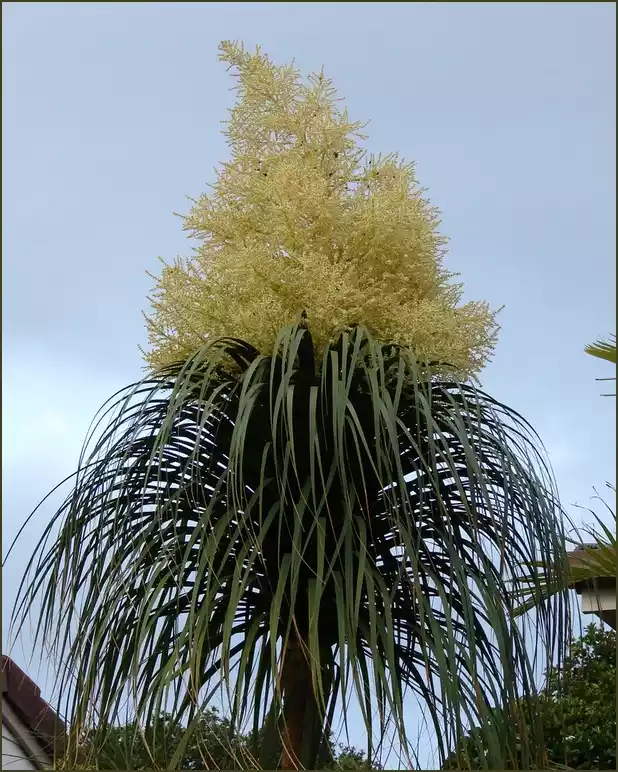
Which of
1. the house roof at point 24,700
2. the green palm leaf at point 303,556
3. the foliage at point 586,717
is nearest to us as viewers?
the green palm leaf at point 303,556

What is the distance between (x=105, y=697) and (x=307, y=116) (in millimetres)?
2021

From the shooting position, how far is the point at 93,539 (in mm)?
2742

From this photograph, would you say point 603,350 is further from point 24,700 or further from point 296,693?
point 24,700

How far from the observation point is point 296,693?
2.69 meters

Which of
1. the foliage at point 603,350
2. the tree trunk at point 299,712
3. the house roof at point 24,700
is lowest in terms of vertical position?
the tree trunk at point 299,712

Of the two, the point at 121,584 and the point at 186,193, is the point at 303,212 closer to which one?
the point at 186,193

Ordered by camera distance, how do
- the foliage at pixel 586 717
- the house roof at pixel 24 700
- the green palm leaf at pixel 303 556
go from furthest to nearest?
the house roof at pixel 24 700 < the foliage at pixel 586 717 < the green palm leaf at pixel 303 556

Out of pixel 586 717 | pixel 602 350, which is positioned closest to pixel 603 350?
Answer: pixel 602 350

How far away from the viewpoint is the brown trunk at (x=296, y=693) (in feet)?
8.70

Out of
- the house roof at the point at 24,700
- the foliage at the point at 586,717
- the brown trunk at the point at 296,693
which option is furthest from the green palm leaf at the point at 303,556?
the house roof at the point at 24,700

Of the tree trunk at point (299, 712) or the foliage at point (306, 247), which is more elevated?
the foliage at point (306, 247)

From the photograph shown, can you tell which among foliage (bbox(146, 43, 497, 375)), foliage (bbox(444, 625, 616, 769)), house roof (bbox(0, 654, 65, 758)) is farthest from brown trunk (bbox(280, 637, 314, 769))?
house roof (bbox(0, 654, 65, 758))

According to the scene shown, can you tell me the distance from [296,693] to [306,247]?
133 centimetres

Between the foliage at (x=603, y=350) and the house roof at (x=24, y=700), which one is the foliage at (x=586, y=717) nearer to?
the foliage at (x=603, y=350)
